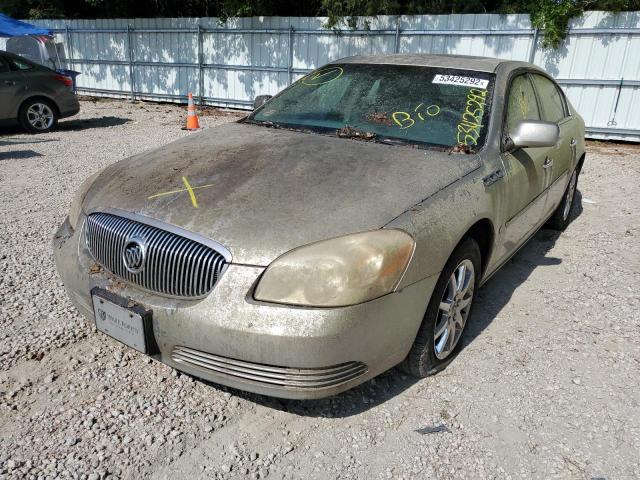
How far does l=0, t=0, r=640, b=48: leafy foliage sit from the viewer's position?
33.2 ft

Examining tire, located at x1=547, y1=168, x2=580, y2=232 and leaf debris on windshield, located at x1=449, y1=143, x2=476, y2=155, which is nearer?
leaf debris on windshield, located at x1=449, y1=143, x2=476, y2=155

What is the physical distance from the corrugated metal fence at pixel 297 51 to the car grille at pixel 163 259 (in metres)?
10.2

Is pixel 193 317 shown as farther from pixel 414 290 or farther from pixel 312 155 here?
pixel 312 155

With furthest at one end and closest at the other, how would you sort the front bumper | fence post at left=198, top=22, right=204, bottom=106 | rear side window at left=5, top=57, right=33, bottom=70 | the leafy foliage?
fence post at left=198, top=22, right=204, bottom=106 → the leafy foliage → rear side window at left=5, top=57, right=33, bottom=70 → the front bumper

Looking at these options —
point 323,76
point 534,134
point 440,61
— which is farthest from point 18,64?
point 534,134

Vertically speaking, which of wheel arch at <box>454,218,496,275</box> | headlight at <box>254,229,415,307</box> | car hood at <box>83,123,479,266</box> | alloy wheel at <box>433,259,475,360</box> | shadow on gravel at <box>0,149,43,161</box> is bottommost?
shadow on gravel at <box>0,149,43,161</box>

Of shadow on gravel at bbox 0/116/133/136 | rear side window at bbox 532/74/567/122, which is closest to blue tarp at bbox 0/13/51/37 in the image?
shadow on gravel at bbox 0/116/133/136

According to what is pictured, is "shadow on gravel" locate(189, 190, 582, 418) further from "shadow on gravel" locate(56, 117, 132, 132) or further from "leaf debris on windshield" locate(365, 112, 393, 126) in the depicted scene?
"shadow on gravel" locate(56, 117, 132, 132)

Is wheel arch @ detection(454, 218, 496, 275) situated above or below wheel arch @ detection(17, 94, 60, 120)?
above

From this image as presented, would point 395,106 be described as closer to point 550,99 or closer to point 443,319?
point 443,319

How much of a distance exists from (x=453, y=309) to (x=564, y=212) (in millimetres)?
2981

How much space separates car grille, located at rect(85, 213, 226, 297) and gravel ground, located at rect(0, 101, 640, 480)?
26.2 inches

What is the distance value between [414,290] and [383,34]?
10896mm

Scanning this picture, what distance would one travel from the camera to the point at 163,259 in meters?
2.29
